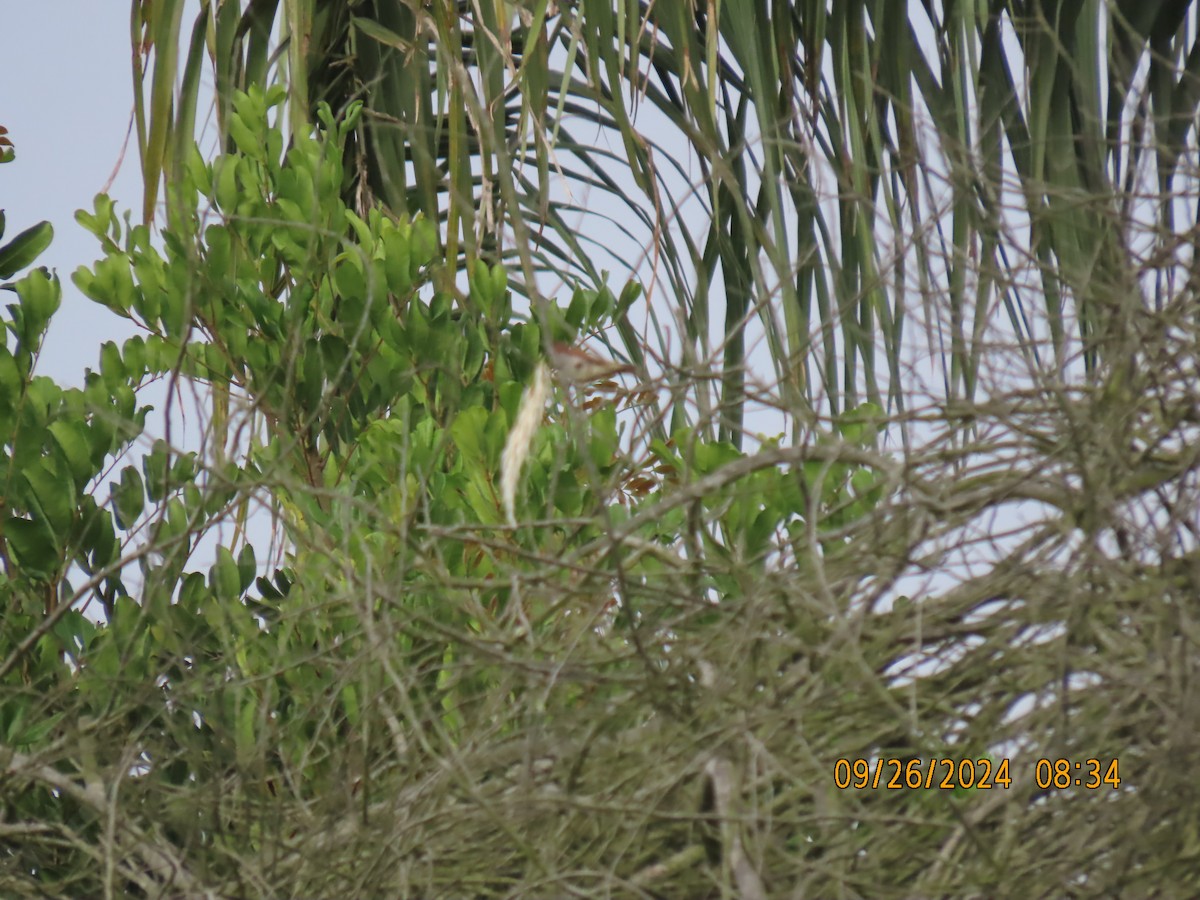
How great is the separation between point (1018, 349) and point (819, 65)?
1.50m

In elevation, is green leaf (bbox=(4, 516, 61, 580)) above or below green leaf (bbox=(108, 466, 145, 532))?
below

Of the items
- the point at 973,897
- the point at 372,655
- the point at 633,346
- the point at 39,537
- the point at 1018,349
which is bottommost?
the point at 973,897

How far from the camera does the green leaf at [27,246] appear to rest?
6.22ft

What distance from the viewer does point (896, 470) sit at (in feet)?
2.79

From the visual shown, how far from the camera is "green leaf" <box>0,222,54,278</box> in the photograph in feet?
6.22

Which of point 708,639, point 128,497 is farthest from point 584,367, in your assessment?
point 128,497

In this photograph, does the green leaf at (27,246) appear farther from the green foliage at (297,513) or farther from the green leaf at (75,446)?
the green leaf at (75,446)

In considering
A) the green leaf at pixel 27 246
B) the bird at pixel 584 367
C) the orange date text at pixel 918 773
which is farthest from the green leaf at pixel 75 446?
the orange date text at pixel 918 773

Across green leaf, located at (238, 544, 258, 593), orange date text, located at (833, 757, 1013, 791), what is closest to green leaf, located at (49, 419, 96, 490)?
green leaf, located at (238, 544, 258, 593)

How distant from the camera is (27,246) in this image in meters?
1.90

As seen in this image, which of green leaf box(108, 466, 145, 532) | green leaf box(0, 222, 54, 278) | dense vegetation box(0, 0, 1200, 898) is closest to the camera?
dense vegetation box(0, 0, 1200, 898)

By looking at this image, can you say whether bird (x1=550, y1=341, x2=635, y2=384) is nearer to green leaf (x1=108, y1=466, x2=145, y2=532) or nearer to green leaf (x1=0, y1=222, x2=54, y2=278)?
green leaf (x1=108, y1=466, x2=145, y2=532)

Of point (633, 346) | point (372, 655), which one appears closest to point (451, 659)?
point (372, 655)

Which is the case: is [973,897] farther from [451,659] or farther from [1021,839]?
[451,659]
